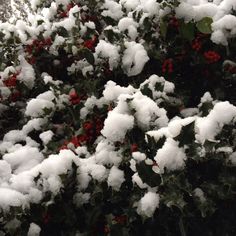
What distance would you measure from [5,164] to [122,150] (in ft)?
2.37

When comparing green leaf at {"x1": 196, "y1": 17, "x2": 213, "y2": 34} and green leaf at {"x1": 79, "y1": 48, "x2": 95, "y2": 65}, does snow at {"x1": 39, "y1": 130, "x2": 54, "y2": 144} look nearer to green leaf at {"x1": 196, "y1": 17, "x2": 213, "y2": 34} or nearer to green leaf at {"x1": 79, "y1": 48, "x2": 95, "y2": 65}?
green leaf at {"x1": 79, "y1": 48, "x2": 95, "y2": 65}

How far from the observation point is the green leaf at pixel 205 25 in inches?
113

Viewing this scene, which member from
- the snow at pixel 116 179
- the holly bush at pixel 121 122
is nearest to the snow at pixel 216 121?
the holly bush at pixel 121 122

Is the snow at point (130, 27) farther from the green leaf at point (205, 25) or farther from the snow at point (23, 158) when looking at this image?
the snow at point (23, 158)

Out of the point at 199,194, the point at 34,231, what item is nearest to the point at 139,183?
the point at 199,194

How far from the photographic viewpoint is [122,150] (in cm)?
247

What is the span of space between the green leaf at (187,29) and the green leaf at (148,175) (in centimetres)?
121

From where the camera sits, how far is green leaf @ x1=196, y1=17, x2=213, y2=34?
2.87 m

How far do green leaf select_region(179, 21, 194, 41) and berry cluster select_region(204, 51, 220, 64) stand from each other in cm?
16

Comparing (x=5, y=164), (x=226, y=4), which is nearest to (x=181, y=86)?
(x=226, y=4)

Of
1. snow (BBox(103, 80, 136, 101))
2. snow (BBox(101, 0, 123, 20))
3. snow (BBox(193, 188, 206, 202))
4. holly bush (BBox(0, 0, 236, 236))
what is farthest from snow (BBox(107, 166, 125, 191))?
snow (BBox(101, 0, 123, 20))

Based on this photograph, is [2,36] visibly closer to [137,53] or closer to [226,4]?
[137,53]

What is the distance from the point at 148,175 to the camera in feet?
6.94

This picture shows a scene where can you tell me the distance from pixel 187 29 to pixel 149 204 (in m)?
1.36
